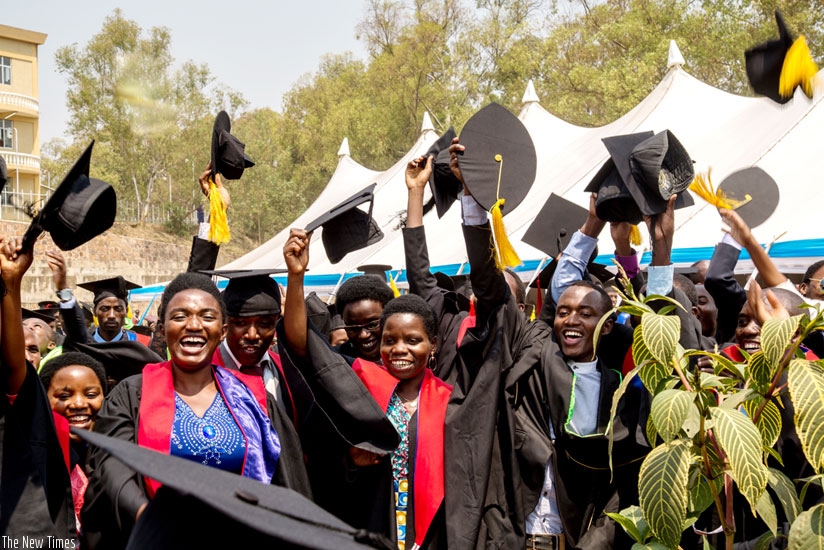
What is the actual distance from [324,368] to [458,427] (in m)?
0.56

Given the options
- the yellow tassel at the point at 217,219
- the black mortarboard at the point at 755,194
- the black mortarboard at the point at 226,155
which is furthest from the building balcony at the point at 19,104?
the yellow tassel at the point at 217,219

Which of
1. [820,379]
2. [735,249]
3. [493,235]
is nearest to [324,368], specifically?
[493,235]

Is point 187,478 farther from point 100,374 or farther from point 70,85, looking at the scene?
point 70,85

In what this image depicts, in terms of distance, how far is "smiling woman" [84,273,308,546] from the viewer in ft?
8.87

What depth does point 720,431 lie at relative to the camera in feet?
7.00

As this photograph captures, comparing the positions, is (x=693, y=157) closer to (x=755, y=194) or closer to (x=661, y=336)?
(x=755, y=194)

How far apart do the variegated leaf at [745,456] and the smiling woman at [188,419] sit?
1.44 meters

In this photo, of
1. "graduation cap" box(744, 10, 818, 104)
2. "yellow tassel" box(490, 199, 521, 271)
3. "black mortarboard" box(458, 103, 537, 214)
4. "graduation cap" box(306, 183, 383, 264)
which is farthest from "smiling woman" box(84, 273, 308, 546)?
"graduation cap" box(744, 10, 818, 104)

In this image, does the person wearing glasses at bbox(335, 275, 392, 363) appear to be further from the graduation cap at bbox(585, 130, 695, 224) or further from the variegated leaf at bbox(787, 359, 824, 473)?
the variegated leaf at bbox(787, 359, 824, 473)

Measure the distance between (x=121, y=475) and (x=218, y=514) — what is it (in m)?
1.25

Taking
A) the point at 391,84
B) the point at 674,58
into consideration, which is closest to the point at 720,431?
the point at 674,58

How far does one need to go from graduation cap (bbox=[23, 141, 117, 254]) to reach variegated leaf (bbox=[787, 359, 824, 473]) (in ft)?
7.36

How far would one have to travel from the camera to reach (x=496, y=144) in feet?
11.8

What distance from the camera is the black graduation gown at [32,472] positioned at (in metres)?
2.63
